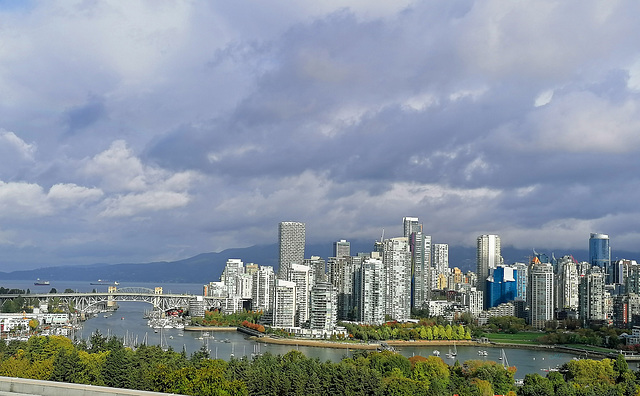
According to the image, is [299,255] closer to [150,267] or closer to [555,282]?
[555,282]

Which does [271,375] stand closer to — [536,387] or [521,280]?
[536,387]

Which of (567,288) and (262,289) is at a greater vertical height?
(567,288)

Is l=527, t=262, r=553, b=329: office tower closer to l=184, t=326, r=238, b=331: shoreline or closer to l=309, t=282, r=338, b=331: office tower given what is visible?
l=309, t=282, r=338, b=331: office tower

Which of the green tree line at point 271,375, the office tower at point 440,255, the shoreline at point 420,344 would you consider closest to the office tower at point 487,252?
the office tower at point 440,255

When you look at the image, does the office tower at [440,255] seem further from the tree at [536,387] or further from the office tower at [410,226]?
the tree at [536,387]

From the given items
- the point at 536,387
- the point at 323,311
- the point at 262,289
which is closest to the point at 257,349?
the point at 323,311

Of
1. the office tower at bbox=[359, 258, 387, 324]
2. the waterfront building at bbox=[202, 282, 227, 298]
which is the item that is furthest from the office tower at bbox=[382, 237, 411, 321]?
the waterfront building at bbox=[202, 282, 227, 298]
